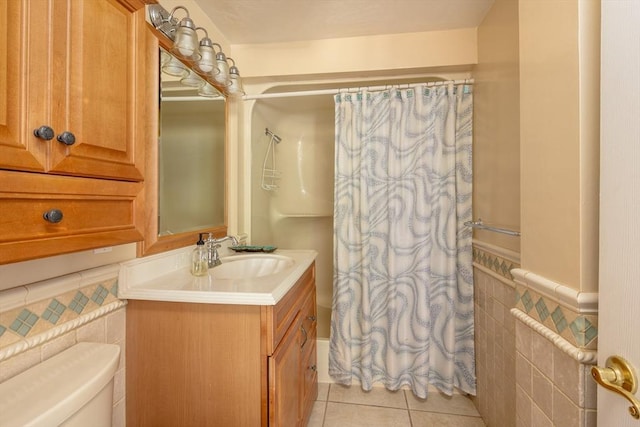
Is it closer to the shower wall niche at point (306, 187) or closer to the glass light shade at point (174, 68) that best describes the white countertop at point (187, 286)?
the glass light shade at point (174, 68)

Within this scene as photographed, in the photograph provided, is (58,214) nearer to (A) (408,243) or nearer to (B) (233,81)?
(B) (233,81)

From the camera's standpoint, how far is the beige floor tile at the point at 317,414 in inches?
59.2

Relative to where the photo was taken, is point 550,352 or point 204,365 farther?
point 204,365

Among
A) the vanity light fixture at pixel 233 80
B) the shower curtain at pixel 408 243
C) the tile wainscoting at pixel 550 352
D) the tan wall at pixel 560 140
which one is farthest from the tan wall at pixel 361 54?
the tile wainscoting at pixel 550 352

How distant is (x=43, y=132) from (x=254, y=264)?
1.15 meters

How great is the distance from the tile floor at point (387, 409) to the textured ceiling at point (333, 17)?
2271 mm

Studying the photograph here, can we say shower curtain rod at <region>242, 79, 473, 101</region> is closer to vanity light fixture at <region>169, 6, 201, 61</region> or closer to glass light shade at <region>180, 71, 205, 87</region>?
glass light shade at <region>180, 71, 205, 87</region>

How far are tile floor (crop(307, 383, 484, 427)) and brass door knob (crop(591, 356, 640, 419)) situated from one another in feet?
4.37

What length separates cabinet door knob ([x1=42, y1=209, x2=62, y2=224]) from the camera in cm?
52

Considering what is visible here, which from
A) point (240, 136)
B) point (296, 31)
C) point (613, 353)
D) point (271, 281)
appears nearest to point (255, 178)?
point (240, 136)

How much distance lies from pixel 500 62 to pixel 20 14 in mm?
1716

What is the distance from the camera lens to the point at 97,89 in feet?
2.12

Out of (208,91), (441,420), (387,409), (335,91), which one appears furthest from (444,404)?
Answer: (208,91)

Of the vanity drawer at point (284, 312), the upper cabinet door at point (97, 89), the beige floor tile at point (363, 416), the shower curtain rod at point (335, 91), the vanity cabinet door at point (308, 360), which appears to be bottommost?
the beige floor tile at point (363, 416)
